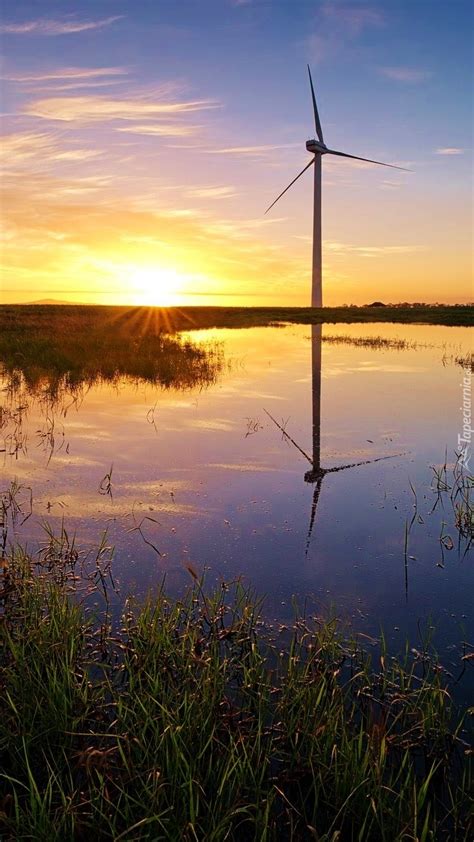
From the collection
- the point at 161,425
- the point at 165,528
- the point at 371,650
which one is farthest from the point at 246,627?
the point at 161,425

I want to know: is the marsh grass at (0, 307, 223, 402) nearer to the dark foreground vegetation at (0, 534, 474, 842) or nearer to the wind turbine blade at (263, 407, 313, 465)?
the wind turbine blade at (263, 407, 313, 465)

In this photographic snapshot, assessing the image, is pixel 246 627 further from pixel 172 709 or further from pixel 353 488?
pixel 353 488

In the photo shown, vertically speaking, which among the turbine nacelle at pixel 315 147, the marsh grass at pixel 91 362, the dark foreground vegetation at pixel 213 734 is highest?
the turbine nacelle at pixel 315 147

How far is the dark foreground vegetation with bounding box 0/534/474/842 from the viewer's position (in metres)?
3.81

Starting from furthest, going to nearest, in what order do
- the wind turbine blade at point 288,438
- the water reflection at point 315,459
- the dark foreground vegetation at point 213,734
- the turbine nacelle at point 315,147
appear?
1. the turbine nacelle at point 315,147
2. the wind turbine blade at point 288,438
3. the water reflection at point 315,459
4. the dark foreground vegetation at point 213,734

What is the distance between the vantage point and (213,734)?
14.6 ft

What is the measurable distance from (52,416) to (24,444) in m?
3.14

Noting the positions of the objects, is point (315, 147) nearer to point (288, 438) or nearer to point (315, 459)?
point (288, 438)

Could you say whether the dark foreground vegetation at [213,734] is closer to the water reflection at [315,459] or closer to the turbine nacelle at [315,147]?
the water reflection at [315,459]

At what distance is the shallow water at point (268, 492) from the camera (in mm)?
7480

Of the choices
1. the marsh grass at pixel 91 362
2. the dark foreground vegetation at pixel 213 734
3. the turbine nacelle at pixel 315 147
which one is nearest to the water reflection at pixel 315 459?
the dark foreground vegetation at pixel 213 734

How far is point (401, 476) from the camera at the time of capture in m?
12.1

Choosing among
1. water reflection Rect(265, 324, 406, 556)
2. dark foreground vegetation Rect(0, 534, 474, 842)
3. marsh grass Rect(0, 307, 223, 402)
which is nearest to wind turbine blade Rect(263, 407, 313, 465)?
water reflection Rect(265, 324, 406, 556)

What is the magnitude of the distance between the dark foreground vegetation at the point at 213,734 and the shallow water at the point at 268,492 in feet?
3.03
